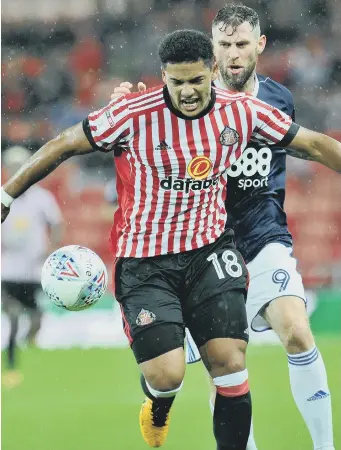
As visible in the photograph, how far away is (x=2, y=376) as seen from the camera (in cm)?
796

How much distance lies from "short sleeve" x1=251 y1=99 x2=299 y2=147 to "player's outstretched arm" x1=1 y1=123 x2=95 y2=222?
0.77 m

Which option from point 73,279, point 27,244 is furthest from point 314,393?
point 27,244

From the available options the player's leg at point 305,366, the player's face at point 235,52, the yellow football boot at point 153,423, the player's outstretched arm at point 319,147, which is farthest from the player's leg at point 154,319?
the player's face at point 235,52

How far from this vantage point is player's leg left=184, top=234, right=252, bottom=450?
4133 mm

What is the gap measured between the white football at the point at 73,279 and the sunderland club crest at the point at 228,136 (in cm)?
83

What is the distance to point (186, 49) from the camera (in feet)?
13.5

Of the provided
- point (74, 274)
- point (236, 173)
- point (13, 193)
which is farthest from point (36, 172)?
point (236, 173)

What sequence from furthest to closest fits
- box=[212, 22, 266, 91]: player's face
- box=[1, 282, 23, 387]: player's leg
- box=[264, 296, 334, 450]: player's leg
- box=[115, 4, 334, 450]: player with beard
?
box=[1, 282, 23, 387]: player's leg < box=[212, 22, 266, 91]: player's face < box=[115, 4, 334, 450]: player with beard < box=[264, 296, 334, 450]: player's leg

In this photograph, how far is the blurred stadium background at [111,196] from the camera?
634 centimetres

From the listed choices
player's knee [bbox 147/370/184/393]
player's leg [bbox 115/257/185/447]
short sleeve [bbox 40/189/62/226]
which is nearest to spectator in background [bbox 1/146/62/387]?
short sleeve [bbox 40/189/62/226]

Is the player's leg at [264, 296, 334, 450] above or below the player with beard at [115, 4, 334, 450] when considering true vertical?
below

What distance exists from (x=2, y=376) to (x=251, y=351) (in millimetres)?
2335

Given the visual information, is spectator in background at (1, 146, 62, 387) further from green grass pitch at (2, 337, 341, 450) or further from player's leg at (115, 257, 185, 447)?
player's leg at (115, 257, 185, 447)

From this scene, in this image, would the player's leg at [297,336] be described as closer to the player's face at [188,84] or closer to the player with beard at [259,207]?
the player with beard at [259,207]
